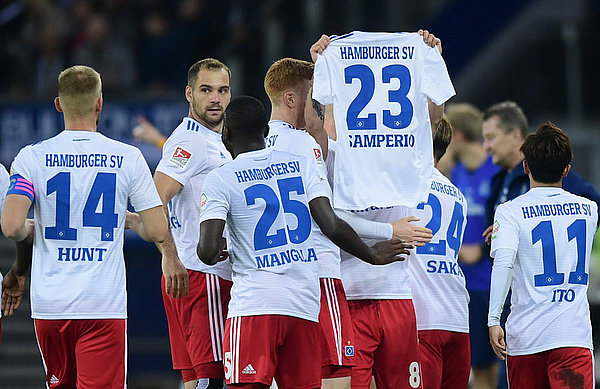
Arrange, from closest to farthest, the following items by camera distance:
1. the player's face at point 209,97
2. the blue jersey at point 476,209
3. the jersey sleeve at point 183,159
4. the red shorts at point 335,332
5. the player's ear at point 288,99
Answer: the red shorts at point 335,332
the player's ear at point 288,99
the jersey sleeve at point 183,159
the player's face at point 209,97
the blue jersey at point 476,209

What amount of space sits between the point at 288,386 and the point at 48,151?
78.4 inches

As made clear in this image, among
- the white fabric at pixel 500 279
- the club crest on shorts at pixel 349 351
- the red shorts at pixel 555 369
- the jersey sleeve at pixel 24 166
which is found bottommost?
the red shorts at pixel 555 369

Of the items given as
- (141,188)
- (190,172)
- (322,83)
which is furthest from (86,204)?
(322,83)

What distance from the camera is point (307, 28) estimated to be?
14773 mm

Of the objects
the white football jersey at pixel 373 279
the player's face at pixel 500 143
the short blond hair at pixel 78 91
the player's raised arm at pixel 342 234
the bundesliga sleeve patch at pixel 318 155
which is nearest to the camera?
the player's raised arm at pixel 342 234

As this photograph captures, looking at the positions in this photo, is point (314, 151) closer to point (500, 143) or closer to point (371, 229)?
point (371, 229)

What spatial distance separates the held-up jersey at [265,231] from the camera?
5.93 meters

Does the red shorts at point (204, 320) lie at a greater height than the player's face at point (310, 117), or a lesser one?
lesser

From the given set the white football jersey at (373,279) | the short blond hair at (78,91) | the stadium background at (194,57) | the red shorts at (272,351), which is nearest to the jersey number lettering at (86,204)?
the short blond hair at (78,91)

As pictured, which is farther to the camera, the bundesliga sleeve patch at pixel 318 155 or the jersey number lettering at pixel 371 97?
the jersey number lettering at pixel 371 97

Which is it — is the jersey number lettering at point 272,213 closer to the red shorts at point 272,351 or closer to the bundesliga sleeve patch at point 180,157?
the red shorts at point 272,351

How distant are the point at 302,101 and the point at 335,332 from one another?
1.52 meters

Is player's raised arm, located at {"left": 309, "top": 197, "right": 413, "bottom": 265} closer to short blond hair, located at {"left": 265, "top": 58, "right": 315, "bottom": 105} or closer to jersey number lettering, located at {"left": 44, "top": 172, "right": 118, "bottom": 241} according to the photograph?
short blond hair, located at {"left": 265, "top": 58, "right": 315, "bottom": 105}

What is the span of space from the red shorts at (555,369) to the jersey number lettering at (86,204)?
2.66 meters
